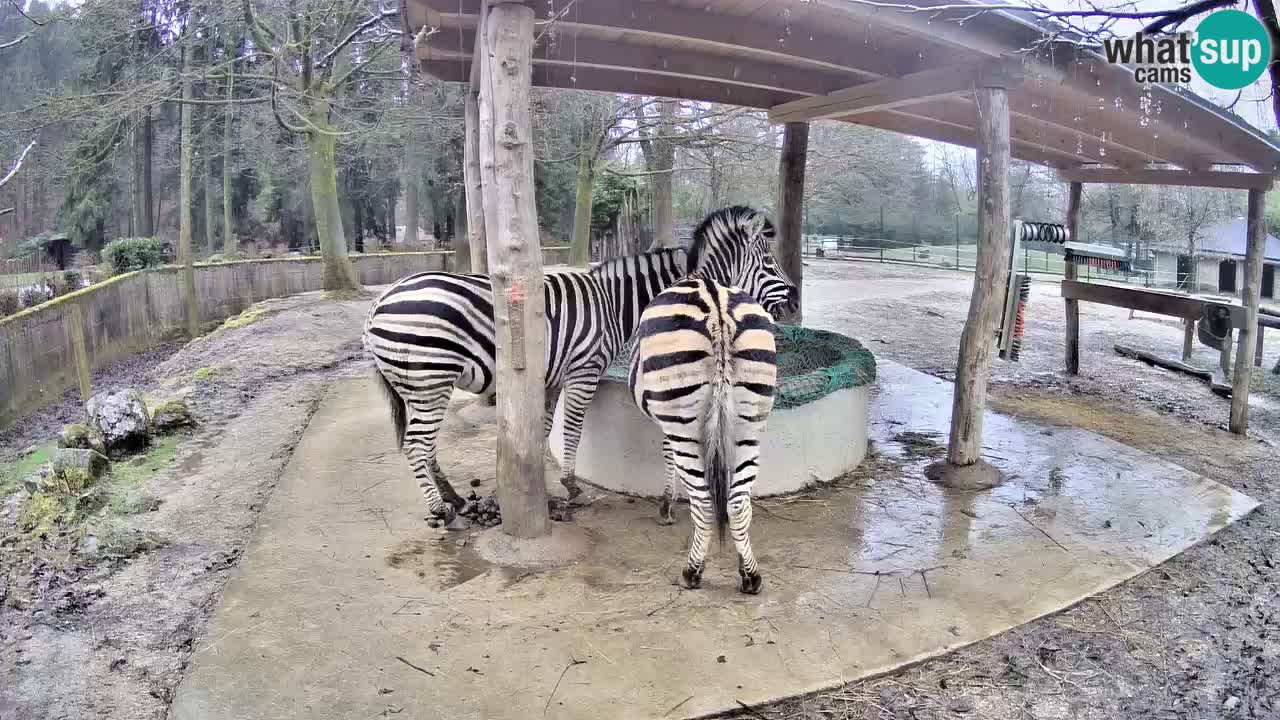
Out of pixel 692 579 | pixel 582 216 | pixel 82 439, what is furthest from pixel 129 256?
pixel 692 579

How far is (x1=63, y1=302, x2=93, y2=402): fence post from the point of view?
9.50 meters

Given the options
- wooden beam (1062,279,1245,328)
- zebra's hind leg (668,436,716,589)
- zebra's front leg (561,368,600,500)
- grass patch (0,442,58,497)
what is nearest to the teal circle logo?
zebra's hind leg (668,436,716,589)

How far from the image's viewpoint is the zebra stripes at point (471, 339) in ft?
14.4

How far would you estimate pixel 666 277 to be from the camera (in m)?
5.14

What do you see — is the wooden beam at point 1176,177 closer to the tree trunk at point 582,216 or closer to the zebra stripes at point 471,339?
the zebra stripes at point 471,339

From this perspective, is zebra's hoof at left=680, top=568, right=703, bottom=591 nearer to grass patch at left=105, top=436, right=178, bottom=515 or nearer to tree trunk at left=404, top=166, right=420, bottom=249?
grass patch at left=105, top=436, right=178, bottom=515

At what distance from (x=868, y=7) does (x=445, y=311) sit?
2.91 meters

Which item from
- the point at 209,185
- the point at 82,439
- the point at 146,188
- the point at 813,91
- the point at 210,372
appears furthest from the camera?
the point at 146,188

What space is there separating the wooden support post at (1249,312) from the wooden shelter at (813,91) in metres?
0.02

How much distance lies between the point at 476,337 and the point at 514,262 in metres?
0.66

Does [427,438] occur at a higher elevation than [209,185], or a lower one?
lower

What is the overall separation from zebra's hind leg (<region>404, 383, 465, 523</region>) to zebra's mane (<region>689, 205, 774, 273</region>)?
1827mm

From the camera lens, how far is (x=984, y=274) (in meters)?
5.46

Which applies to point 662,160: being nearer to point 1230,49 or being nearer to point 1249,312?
point 1249,312
